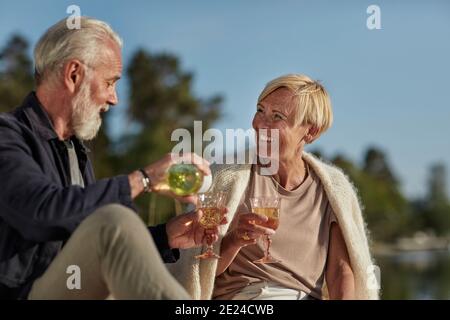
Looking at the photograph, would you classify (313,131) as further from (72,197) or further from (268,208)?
(72,197)

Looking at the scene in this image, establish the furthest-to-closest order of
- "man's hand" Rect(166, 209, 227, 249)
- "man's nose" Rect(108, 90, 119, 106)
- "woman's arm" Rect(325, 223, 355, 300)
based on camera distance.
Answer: "woman's arm" Rect(325, 223, 355, 300), "man's hand" Rect(166, 209, 227, 249), "man's nose" Rect(108, 90, 119, 106)

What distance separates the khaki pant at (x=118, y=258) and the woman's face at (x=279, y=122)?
124cm

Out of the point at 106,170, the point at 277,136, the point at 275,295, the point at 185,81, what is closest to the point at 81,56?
the point at 277,136

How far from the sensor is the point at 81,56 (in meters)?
2.70

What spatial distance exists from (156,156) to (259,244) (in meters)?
25.0

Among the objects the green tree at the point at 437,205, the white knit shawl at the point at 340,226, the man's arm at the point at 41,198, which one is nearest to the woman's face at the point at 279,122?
the white knit shawl at the point at 340,226

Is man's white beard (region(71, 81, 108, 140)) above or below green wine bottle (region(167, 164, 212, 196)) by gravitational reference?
above

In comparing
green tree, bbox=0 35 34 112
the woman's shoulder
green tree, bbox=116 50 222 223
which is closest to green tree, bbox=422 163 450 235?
green tree, bbox=116 50 222 223

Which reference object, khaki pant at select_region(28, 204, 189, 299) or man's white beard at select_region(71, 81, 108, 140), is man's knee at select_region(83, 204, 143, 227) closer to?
khaki pant at select_region(28, 204, 189, 299)

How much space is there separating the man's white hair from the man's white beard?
0.35ft

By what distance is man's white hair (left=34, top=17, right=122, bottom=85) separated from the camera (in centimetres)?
268

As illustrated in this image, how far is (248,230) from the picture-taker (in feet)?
10.1
